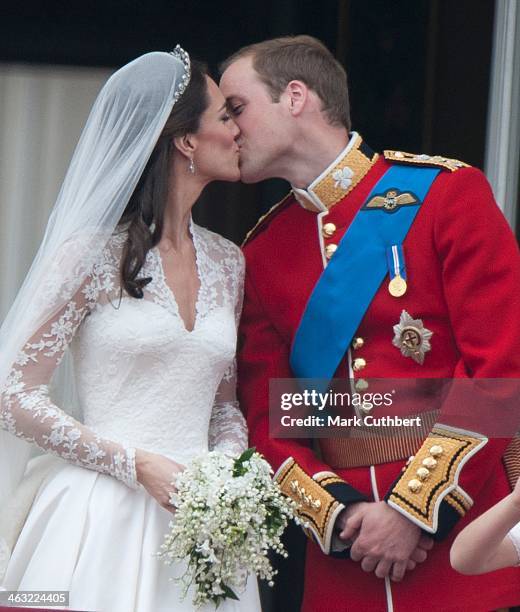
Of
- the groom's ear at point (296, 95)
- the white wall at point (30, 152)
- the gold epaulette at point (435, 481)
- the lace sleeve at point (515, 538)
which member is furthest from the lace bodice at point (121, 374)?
the white wall at point (30, 152)

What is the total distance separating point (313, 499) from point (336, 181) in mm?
836

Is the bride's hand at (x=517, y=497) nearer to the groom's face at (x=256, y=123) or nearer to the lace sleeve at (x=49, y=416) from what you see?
the lace sleeve at (x=49, y=416)

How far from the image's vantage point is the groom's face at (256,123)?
3.92 metres

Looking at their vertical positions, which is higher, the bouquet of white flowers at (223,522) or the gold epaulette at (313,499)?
the bouquet of white flowers at (223,522)

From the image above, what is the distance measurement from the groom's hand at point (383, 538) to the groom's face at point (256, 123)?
963mm

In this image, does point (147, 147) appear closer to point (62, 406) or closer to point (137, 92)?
point (137, 92)

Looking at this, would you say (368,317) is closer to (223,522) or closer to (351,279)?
(351,279)

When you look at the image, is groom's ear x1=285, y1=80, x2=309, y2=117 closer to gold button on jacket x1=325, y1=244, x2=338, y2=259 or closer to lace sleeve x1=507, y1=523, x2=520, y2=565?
gold button on jacket x1=325, y1=244, x2=338, y2=259

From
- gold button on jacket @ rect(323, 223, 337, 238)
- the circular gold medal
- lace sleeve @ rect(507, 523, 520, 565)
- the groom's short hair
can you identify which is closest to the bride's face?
the groom's short hair

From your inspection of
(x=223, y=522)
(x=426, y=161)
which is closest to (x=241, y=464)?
(x=223, y=522)

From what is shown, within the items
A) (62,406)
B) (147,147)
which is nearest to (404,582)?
(62,406)

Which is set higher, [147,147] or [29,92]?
[147,147]

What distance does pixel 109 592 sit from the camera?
11.1 feet

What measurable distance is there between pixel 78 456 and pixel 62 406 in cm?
20
